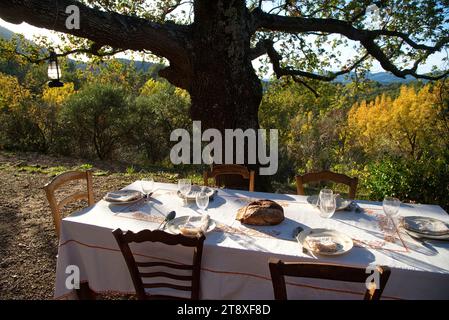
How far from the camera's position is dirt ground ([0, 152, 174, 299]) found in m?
2.85

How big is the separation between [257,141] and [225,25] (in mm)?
1658

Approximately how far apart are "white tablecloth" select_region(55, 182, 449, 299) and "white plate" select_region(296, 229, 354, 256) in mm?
32

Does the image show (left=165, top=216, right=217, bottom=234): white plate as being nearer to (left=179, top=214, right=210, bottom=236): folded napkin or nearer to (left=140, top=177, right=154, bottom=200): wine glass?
(left=179, top=214, right=210, bottom=236): folded napkin

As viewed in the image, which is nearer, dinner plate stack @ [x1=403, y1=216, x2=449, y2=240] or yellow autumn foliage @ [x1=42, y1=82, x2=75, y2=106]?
dinner plate stack @ [x1=403, y1=216, x2=449, y2=240]

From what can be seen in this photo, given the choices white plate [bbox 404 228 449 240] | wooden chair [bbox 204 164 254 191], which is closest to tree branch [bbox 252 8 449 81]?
wooden chair [bbox 204 164 254 191]

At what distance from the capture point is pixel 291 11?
251 inches

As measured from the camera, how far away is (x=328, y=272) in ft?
4.27

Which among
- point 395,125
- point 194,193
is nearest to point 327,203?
point 194,193

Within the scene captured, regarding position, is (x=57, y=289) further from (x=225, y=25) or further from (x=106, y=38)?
(x=225, y=25)

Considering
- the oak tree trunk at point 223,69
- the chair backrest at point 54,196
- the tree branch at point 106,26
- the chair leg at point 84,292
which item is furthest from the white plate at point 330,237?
the tree branch at point 106,26

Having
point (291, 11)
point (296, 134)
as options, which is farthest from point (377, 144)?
point (291, 11)

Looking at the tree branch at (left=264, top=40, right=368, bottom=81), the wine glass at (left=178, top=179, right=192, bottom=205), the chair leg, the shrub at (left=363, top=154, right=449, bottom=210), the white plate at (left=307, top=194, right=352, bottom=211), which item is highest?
the tree branch at (left=264, top=40, right=368, bottom=81)

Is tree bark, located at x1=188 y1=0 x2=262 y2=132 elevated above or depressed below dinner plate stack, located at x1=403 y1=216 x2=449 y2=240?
above
